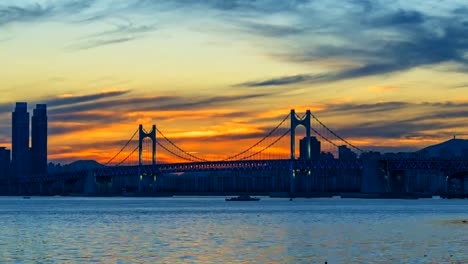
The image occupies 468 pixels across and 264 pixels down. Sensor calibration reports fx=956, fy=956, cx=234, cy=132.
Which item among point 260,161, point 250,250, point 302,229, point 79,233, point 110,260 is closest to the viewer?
point 110,260

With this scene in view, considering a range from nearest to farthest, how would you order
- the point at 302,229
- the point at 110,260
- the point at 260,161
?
1. the point at 110,260
2. the point at 302,229
3. the point at 260,161

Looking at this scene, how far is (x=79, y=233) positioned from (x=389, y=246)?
75.6ft

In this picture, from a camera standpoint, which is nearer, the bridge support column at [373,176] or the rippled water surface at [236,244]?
the rippled water surface at [236,244]

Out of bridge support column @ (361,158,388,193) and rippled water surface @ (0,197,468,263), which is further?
bridge support column @ (361,158,388,193)

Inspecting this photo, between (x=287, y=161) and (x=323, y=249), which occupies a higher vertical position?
(x=287, y=161)

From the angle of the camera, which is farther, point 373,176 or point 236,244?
point 373,176

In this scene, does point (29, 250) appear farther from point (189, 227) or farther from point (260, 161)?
point (260, 161)

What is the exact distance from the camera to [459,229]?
6712cm

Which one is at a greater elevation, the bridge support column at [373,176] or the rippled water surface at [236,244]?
the bridge support column at [373,176]

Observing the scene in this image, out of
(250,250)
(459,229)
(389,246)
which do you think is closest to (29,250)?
(250,250)

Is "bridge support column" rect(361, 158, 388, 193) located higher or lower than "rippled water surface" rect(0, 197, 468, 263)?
higher

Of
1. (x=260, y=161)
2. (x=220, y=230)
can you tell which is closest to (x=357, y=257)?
(x=220, y=230)

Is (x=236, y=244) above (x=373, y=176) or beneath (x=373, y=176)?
beneath

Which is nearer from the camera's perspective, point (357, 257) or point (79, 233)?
point (357, 257)
